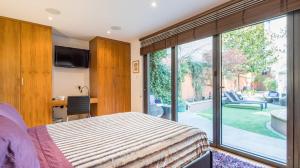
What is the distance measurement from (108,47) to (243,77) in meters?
3.23

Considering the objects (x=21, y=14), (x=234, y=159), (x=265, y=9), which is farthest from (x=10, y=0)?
(x=234, y=159)

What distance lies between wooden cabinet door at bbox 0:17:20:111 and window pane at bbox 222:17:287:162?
375cm

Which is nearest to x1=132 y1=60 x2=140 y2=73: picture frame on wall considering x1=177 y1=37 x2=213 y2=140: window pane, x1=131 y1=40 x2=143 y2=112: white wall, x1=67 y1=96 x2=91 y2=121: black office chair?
x1=131 y1=40 x2=143 y2=112: white wall

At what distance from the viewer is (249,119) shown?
2.58 meters

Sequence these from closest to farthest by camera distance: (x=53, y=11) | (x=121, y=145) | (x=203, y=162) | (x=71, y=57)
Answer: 1. (x=121, y=145)
2. (x=203, y=162)
3. (x=53, y=11)
4. (x=71, y=57)

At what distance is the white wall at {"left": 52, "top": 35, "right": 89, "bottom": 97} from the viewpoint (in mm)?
4141

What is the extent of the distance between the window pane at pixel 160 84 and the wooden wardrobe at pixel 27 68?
7.50 feet

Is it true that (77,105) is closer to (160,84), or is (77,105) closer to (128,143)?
(160,84)

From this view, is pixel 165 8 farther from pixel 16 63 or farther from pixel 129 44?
A: pixel 16 63

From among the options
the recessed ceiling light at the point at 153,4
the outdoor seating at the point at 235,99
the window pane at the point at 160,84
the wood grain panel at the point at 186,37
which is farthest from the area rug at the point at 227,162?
the recessed ceiling light at the point at 153,4

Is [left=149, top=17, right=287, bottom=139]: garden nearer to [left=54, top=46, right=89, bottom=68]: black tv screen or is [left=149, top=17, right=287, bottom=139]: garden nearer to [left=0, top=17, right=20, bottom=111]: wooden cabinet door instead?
[left=54, top=46, right=89, bottom=68]: black tv screen

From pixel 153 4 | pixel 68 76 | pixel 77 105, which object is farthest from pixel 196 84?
pixel 68 76

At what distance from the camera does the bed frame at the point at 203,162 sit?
151cm

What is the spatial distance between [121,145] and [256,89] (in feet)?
7.05
